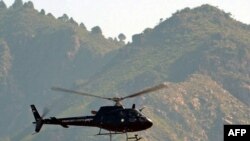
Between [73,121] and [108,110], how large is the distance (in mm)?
4654

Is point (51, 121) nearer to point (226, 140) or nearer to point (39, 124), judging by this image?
point (39, 124)

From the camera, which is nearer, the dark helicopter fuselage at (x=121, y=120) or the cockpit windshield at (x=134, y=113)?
the dark helicopter fuselage at (x=121, y=120)

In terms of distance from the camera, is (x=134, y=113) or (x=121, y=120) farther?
(x=134, y=113)

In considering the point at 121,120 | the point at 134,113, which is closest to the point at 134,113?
the point at 134,113

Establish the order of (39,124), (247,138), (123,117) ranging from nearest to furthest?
(247,138) < (123,117) < (39,124)

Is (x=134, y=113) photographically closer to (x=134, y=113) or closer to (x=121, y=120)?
(x=134, y=113)

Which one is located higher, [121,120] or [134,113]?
[134,113]

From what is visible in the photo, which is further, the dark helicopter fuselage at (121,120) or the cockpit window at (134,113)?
the cockpit window at (134,113)

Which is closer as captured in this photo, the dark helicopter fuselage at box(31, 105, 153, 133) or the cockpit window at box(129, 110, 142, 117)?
the dark helicopter fuselage at box(31, 105, 153, 133)

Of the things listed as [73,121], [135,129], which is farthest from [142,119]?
[73,121]

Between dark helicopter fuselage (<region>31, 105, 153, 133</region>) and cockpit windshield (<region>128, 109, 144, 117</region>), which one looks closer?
dark helicopter fuselage (<region>31, 105, 153, 133</region>)

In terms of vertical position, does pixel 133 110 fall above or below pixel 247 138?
above

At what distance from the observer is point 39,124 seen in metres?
96.6

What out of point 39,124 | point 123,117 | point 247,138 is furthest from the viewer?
point 39,124
